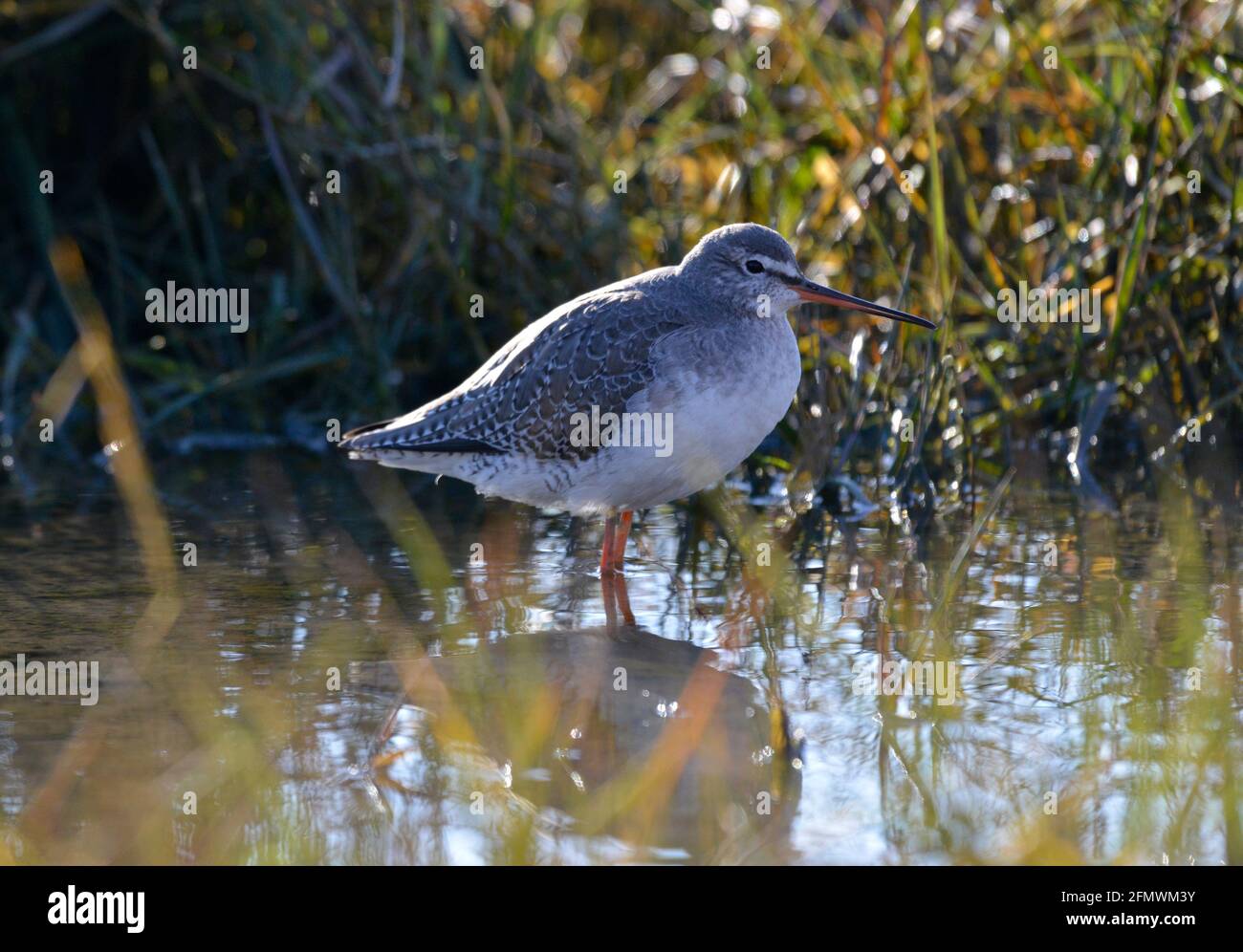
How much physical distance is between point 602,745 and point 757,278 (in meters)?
2.69

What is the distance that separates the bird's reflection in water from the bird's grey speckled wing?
1040mm

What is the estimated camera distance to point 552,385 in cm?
698

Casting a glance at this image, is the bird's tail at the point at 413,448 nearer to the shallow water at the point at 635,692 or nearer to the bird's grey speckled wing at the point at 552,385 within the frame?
the bird's grey speckled wing at the point at 552,385

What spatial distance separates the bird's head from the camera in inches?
275

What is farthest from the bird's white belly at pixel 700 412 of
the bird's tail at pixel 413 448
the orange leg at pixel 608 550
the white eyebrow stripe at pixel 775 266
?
the bird's tail at pixel 413 448

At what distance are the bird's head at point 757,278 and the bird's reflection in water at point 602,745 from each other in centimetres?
165

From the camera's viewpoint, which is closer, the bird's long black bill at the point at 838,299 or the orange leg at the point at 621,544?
the bird's long black bill at the point at 838,299

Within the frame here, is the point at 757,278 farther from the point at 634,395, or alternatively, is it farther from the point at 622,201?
the point at 622,201

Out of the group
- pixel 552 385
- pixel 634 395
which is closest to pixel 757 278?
pixel 634 395

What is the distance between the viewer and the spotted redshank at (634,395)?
6.56m

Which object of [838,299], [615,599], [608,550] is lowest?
[615,599]

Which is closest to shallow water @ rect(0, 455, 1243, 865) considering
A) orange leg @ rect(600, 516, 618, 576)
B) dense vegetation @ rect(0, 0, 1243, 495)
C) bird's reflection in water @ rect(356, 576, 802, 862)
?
bird's reflection in water @ rect(356, 576, 802, 862)

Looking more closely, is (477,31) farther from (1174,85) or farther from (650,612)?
(650,612)

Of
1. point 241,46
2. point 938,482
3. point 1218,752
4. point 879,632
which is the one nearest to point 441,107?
point 241,46
